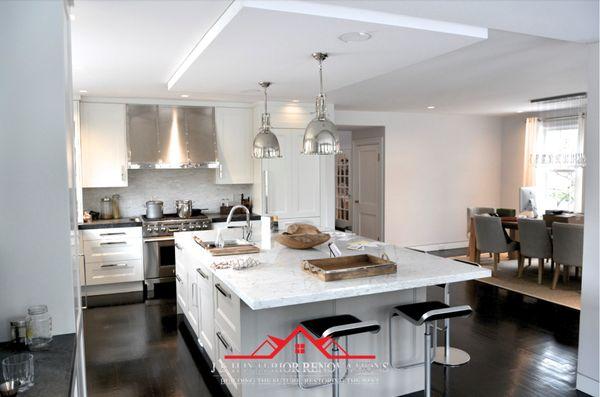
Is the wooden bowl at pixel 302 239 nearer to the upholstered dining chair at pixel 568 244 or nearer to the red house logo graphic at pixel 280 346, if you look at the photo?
the red house logo graphic at pixel 280 346

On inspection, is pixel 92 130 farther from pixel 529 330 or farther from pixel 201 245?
pixel 529 330

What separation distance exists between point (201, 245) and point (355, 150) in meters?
5.87

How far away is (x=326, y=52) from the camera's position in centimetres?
344

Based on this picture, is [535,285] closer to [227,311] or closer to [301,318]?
[301,318]

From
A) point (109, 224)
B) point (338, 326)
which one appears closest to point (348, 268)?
point (338, 326)

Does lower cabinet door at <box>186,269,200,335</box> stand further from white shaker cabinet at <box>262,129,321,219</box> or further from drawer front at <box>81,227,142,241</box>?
white shaker cabinet at <box>262,129,321,219</box>

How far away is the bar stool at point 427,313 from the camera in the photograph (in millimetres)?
2652

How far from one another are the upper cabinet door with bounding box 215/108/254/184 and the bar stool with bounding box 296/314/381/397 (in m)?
4.08

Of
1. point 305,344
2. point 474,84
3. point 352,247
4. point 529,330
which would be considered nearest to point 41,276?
point 305,344

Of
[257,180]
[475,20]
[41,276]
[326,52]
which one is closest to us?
[41,276]

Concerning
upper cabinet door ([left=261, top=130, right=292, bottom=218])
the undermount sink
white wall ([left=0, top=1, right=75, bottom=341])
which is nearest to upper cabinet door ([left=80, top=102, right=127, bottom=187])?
upper cabinet door ([left=261, top=130, right=292, bottom=218])

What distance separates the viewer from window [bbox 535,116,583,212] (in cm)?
714

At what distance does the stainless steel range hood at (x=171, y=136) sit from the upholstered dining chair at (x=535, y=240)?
4.27 metres

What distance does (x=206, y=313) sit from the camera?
3.55 m
